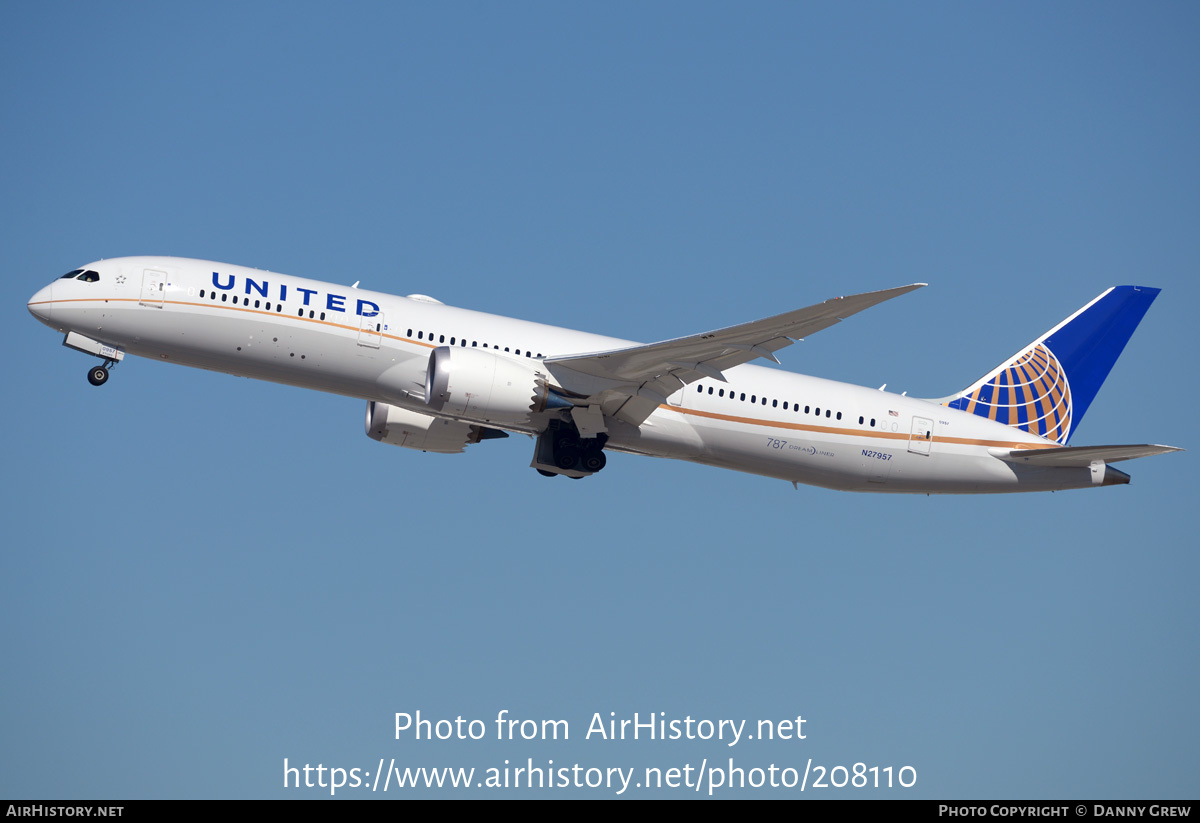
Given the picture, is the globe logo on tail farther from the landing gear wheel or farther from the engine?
the engine

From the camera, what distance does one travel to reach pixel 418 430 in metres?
35.9

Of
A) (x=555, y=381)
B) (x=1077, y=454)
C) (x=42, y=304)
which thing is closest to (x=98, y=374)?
(x=42, y=304)

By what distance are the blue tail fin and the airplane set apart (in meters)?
0.94

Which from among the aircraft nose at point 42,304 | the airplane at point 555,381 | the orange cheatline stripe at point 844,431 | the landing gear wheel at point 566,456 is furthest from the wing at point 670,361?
the aircraft nose at point 42,304

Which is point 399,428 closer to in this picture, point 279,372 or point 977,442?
point 279,372

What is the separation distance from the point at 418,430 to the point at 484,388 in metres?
5.77

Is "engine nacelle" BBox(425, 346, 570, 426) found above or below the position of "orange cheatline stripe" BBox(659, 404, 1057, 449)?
below

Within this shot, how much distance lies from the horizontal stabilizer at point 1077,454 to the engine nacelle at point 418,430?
13923 mm

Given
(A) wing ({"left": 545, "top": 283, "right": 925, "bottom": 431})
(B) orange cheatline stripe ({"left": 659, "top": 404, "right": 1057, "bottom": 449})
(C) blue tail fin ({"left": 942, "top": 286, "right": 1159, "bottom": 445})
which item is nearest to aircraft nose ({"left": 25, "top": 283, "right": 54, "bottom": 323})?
(A) wing ({"left": 545, "top": 283, "right": 925, "bottom": 431})

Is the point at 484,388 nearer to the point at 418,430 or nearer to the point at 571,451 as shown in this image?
the point at 571,451

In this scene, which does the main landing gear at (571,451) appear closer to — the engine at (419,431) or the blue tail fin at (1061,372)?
the engine at (419,431)

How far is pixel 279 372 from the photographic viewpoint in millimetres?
31359

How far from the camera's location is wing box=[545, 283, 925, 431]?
94.0 ft

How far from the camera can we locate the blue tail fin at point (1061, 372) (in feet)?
122
